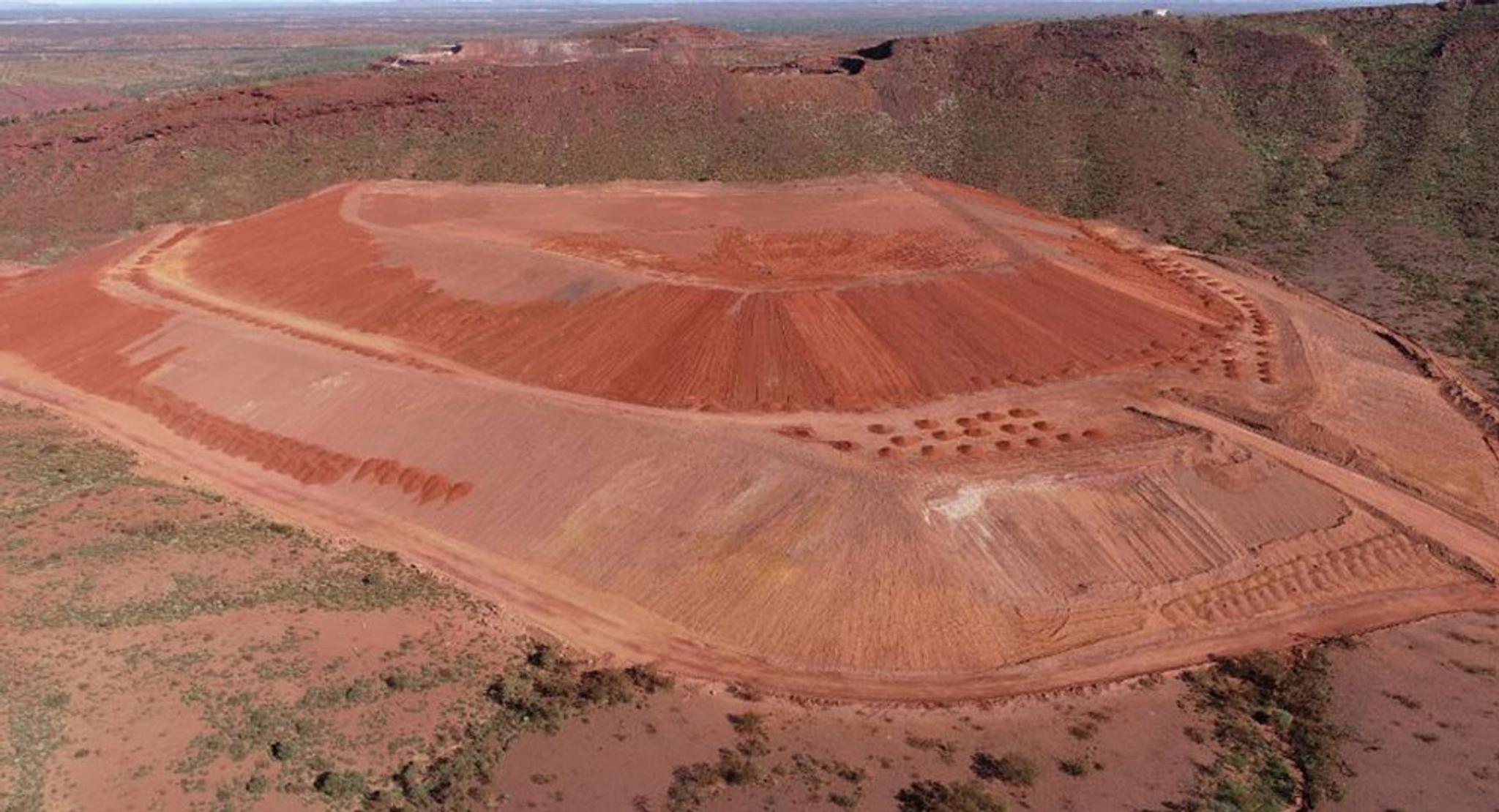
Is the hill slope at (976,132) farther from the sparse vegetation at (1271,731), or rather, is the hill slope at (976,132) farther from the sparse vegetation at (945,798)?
the sparse vegetation at (945,798)

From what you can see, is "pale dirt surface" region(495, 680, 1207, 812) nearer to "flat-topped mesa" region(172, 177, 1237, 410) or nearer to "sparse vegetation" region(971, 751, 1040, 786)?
"sparse vegetation" region(971, 751, 1040, 786)

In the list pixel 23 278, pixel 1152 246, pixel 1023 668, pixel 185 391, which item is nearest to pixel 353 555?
pixel 185 391

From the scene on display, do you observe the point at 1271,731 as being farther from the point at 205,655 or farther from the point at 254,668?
the point at 205,655

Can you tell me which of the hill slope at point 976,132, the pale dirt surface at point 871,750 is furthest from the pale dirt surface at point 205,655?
the hill slope at point 976,132

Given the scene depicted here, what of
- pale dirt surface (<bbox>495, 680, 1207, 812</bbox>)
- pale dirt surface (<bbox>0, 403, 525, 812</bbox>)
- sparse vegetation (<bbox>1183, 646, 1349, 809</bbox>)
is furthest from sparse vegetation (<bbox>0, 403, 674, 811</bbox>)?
sparse vegetation (<bbox>1183, 646, 1349, 809</bbox>)

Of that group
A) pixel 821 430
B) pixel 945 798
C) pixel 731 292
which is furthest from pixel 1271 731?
pixel 731 292

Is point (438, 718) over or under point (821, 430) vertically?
under
